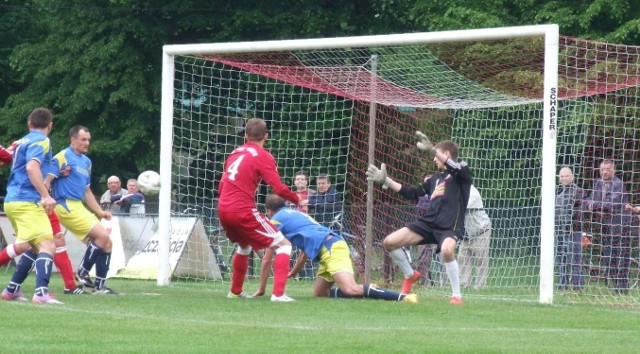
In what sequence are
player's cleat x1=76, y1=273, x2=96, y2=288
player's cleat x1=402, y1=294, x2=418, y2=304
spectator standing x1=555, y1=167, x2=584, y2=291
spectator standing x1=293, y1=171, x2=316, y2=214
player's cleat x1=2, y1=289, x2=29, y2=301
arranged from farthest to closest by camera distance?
spectator standing x1=293, y1=171, x2=316, y2=214
spectator standing x1=555, y1=167, x2=584, y2=291
player's cleat x1=76, y1=273, x2=96, y2=288
player's cleat x1=402, y1=294, x2=418, y2=304
player's cleat x1=2, y1=289, x2=29, y2=301

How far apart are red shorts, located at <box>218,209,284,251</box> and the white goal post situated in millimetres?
2933

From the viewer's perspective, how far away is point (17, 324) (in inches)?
416

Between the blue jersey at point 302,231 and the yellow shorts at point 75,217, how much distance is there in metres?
2.03

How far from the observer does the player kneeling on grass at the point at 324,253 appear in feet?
44.9

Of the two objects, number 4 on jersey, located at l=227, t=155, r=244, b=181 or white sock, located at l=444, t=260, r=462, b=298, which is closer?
number 4 on jersey, located at l=227, t=155, r=244, b=181

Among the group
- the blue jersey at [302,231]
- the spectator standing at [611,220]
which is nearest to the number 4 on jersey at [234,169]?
the blue jersey at [302,231]

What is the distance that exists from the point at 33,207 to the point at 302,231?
292 cm

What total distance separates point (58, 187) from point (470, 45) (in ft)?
30.1

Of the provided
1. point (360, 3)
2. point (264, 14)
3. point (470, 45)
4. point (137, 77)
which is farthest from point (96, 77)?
point (470, 45)

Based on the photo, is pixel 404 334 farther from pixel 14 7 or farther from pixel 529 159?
pixel 14 7

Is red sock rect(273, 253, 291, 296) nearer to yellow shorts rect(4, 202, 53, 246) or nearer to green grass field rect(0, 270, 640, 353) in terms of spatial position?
green grass field rect(0, 270, 640, 353)

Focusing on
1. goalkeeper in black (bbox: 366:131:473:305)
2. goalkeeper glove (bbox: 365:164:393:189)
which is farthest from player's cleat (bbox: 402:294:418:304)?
goalkeeper glove (bbox: 365:164:393:189)

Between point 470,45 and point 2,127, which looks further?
point 2,127

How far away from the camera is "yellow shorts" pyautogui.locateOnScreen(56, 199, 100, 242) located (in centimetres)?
1380
